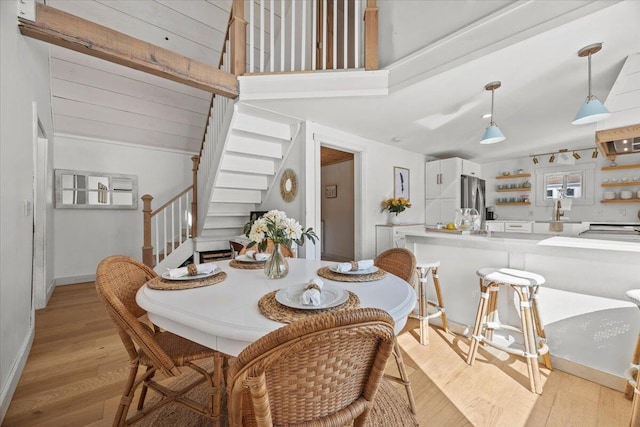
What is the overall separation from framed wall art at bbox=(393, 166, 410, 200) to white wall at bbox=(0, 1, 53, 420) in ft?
13.5

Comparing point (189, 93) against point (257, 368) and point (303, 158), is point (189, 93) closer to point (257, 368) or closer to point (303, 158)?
point (303, 158)

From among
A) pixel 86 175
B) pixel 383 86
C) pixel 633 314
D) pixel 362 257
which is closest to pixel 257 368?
pixel 633 314

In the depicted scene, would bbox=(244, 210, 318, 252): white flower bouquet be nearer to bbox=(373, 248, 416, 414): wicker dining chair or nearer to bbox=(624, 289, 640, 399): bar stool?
bbox=(373, 248, 416, 414): wicker dining chair

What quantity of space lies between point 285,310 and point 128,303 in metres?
0.97

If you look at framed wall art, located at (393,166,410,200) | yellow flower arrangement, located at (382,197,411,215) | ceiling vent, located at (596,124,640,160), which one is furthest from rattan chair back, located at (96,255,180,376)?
framed wall art, located at (393,166,410,200)

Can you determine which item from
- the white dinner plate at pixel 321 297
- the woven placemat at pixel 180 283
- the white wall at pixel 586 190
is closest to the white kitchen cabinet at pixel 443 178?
the white wall at pixel 586 190

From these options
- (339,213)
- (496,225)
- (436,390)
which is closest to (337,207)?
(339,213)

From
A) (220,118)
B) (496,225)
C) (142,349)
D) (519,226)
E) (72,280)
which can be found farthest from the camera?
(496,225)

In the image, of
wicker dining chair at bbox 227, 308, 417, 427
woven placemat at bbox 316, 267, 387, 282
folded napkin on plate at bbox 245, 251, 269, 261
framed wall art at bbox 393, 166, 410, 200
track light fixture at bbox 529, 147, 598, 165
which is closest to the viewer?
wicker dining chair at bbox 227, 308, 417, 427

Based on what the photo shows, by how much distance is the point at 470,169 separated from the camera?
5.02 m

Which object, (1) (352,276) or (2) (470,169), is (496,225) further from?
(1) (352,276)

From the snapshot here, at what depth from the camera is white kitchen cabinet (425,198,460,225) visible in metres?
4.69

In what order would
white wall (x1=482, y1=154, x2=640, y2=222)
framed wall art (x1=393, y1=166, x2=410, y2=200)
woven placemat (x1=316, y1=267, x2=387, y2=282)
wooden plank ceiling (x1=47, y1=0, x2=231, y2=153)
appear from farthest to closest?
framed wall art (x1=393, y1=166, x2=410, y2=200) < white wall (x1=482, y1=154, x2=640, y2=222) < wooden plank ceiling (x1=47, y1=0, x2=231, y2=153) < woven placemat (x1=316, y1=267, x2=387, y2=282)

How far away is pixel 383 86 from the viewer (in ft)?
7.99
